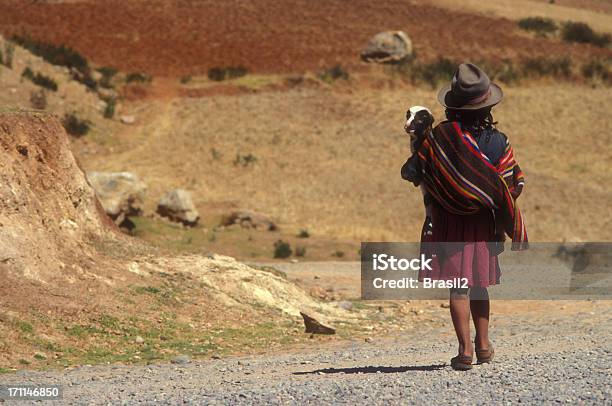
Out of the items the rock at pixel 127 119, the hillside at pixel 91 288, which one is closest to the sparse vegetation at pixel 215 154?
the rock at pixel 127 119

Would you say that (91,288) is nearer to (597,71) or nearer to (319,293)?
(319,293)

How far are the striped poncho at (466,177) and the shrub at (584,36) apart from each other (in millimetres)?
52194

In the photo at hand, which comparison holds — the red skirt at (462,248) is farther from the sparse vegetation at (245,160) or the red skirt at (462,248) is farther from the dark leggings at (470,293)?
the sparse vegetation at (245,160)

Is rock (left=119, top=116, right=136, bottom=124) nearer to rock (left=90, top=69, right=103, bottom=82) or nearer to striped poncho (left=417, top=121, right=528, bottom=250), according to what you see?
rock (left=90, top=69, right=103, bottom=82)

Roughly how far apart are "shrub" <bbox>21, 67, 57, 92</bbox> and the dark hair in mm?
34956

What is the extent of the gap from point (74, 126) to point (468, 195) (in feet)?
110

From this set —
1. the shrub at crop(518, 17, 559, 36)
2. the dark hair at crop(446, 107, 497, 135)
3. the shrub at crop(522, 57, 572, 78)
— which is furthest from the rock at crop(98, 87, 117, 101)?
the dark hair at crop(446, 107, 497, 135)

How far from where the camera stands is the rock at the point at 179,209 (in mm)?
29656

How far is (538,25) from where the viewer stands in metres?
60.7

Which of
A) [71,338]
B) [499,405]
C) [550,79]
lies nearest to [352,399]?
[499,405]

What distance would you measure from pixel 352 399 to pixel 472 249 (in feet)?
5.30

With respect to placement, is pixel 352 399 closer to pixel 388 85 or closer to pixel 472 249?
pixel 472 249

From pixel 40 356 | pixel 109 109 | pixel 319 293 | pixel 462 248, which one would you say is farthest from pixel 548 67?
pixel 462 248

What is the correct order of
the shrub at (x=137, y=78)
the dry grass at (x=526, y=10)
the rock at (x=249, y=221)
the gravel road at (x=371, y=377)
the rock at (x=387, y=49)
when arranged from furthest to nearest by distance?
the dry grass at (x=526, y=10) < the rock at (x=387, y=49) < the shrub at (x=137, y=78) < the rock at (x=249, y=221) < the gravel road at (x=371, y=377)
